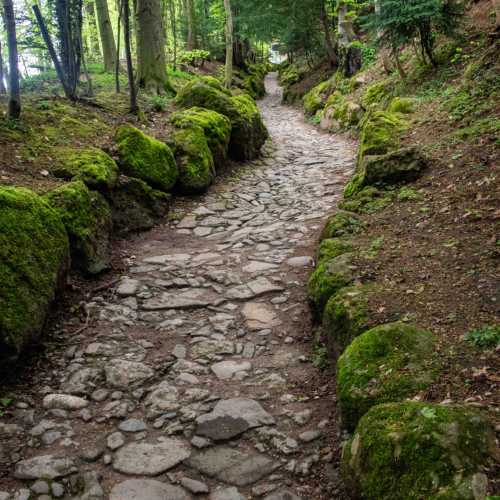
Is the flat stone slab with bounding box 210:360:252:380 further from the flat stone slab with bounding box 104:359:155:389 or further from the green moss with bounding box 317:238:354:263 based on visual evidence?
the green moss with bounding box 317:238:354:263

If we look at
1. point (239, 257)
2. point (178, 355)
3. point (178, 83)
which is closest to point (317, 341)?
point (178, 355)

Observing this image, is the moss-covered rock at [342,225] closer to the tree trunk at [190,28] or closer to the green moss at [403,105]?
the green moss at [403,105]

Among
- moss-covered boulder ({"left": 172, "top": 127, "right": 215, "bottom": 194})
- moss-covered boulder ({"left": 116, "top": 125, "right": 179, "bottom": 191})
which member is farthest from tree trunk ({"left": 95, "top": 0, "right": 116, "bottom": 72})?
moss-covered boulder ({"left": 116, "top": 125, "right": 179, "bottom": 191})

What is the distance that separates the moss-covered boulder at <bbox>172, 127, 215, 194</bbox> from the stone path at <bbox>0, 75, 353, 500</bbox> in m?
1.93

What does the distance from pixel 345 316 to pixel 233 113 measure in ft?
27.4

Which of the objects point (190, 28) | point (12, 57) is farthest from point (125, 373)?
point (190, 28)

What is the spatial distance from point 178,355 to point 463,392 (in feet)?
8.19

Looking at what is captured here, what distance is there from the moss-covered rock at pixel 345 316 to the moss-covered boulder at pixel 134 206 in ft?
12.7

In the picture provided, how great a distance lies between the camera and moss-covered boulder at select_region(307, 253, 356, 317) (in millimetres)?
4320

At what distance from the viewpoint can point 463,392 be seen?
8.79 feet

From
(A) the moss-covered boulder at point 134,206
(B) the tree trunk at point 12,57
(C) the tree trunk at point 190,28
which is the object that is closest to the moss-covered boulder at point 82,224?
(A) the moss-covered boulder at point 134,206

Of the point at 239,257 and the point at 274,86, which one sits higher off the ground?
the point at 274,86

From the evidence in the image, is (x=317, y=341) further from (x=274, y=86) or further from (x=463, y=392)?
(x=274, y=86)

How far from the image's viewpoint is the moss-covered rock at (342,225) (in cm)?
555
